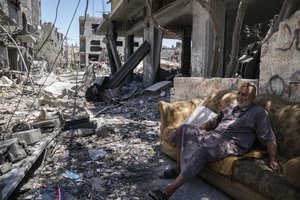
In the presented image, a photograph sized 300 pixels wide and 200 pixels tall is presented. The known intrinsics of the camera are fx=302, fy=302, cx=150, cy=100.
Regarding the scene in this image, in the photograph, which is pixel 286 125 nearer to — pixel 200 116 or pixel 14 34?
pixel 200 116

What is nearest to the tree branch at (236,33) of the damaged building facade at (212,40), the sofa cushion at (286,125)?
the damaged building facade at (212,40)

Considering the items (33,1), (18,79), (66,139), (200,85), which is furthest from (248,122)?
(33,1)

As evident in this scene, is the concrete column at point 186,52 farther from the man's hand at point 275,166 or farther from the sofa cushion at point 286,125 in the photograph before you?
the man's hand at point 275,166

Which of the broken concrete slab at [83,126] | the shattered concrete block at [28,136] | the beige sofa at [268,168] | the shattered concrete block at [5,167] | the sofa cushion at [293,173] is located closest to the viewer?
the sofa cushion at [293,173]

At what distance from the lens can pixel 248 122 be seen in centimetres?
354

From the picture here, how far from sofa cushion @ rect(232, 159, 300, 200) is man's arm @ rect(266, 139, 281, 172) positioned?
6 centimetres

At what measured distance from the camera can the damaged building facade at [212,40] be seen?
4.48 metres

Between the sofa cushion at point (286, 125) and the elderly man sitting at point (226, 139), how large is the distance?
19 cm

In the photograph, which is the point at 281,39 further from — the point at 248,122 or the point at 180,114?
the point at 180,114

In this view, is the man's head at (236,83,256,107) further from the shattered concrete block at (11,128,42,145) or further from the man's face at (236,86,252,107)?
the shattered concrete block at (11,128,42,145)

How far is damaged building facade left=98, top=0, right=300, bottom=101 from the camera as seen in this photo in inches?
177

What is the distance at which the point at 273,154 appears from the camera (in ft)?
10.5

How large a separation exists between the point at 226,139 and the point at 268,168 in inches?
25.4

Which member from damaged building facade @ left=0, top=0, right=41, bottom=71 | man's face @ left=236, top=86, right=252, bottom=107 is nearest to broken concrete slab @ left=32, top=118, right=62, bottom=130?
damaged building facade @ left=0, top=0, right=41, bottom=71
